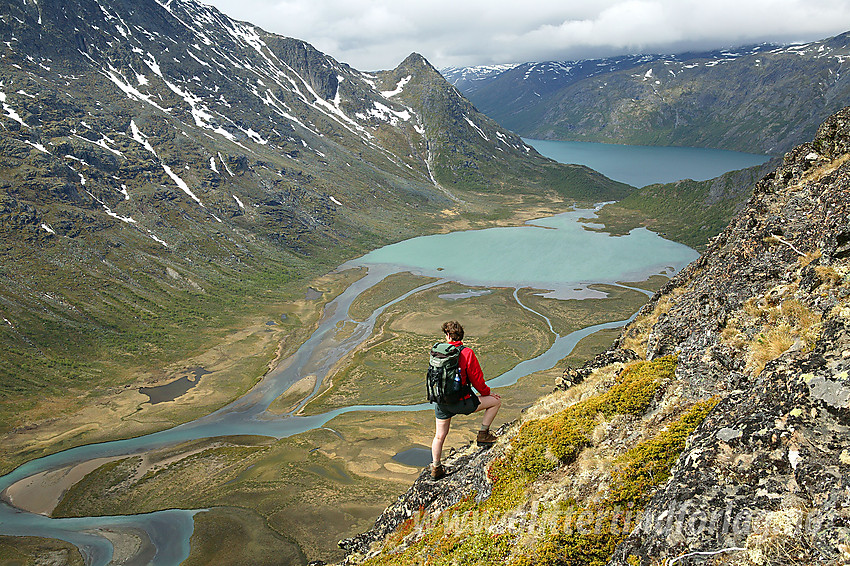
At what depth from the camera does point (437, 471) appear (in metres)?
16.9

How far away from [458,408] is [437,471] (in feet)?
13.1

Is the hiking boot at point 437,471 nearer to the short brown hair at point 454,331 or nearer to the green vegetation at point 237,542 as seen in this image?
the short brown hair at point 454,331

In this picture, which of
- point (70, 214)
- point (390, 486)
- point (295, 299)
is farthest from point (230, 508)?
point (70, 214)

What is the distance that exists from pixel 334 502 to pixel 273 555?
11.4m

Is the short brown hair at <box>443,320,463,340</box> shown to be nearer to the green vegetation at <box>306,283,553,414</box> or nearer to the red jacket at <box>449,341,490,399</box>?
the red jacket at <box>449,341,490,399</box>

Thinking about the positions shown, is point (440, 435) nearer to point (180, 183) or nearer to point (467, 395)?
point (467, 395)

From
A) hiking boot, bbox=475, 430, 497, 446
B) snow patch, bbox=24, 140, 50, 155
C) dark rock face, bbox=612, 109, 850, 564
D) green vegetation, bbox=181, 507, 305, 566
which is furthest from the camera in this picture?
snow patch, bbox=24, 140, 50, 155

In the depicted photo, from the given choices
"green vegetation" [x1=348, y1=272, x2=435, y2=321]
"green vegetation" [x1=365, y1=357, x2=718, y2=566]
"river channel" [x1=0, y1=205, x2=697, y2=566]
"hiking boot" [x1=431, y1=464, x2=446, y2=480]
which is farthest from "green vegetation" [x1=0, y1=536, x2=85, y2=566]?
"green vegetation" [x1=348, y1=272, x2=435, y2=321]

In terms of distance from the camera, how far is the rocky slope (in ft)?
26.6

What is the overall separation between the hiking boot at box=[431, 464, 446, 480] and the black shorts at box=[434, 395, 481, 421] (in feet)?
10.8

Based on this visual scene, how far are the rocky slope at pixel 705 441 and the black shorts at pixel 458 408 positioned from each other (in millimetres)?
1890

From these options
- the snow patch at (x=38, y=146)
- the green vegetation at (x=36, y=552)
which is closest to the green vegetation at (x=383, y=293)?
the green vegetation at (x=36, y=552)

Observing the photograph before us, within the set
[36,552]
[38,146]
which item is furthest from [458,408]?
[38,146]

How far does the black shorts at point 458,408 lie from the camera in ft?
46.3
